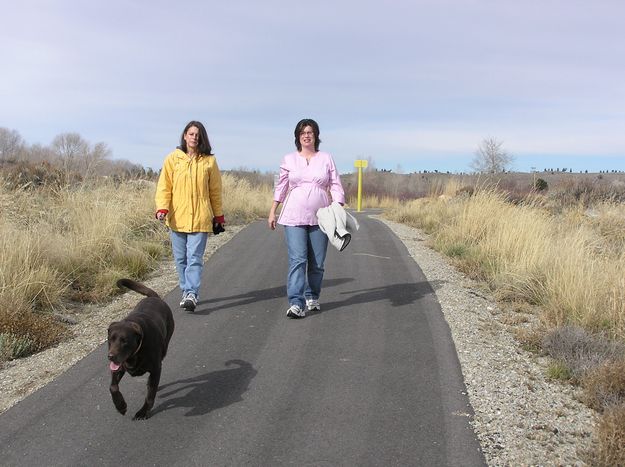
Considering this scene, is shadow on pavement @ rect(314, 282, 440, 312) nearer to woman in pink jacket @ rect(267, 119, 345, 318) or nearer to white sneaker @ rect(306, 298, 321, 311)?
white sneaker @ rect(306, 298, 321, 311)

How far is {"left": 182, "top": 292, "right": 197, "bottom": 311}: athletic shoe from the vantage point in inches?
239

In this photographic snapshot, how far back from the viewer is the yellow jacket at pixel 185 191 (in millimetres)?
6164

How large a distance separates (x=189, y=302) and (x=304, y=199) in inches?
69.6

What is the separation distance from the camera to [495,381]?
14.0 feet

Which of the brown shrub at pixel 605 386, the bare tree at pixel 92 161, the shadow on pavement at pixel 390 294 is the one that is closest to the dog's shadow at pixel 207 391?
the shadow on pavement at pixel 390 294

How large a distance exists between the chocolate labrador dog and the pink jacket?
2.25 m

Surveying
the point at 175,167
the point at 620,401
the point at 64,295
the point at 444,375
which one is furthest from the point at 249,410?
the point at 64,295

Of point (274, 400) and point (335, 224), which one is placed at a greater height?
point (335, 224)

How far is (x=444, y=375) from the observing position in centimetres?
433

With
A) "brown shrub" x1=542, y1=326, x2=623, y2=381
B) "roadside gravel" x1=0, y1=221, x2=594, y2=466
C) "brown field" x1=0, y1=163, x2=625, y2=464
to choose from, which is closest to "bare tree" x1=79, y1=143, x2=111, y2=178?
"brown field" x1=0, y1=163, x2=625, y2=464

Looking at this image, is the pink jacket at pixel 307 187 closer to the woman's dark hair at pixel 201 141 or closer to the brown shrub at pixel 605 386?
the woman's dark hair at pixel 201 141

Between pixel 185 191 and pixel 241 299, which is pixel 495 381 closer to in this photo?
pixel 241 299

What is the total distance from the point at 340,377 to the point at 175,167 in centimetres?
328

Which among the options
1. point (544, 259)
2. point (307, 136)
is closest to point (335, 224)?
point (307, 136)
